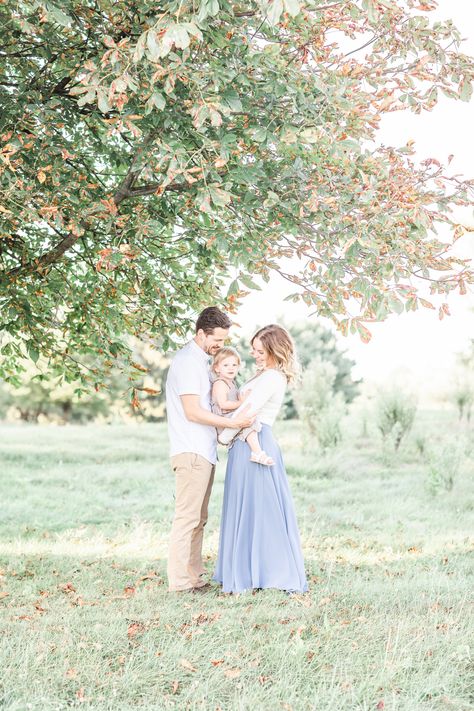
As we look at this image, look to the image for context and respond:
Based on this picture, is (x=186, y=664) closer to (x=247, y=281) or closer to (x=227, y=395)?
(x=227, y=395)

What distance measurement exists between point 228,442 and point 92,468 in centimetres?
1067

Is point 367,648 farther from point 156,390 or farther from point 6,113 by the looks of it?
point 6,113

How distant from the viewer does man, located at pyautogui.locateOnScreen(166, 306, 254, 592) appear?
6.15m

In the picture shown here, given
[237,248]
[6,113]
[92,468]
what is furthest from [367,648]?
[92,468]

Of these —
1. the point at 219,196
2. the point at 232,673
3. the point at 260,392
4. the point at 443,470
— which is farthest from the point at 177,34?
the point at 443,470

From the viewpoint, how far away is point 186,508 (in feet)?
20.5

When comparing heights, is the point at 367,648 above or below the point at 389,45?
below

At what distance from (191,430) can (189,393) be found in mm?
335

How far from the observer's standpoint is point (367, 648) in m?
4.92

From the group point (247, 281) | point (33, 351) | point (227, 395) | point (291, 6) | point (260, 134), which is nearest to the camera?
point (291, 6)

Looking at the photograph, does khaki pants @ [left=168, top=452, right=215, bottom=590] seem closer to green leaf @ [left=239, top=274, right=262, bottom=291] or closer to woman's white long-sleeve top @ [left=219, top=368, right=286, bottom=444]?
woman's white long-sleeve top @ [left=219, top=368, right=286, bottom=444]

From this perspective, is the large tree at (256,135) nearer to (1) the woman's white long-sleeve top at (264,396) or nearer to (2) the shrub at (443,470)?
(1) the woman's white long-sleeve top at (264,396)

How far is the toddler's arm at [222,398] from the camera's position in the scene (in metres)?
6.28

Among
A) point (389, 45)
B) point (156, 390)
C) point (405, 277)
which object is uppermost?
point (389, 45)
